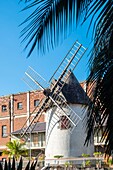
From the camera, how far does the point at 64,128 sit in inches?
1837

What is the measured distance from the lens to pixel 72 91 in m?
48.2

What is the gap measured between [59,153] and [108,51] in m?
41.0

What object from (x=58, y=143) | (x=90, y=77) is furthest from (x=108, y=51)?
(x=58, y=143)

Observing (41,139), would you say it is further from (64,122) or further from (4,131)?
(64,122)

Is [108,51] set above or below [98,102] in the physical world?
above

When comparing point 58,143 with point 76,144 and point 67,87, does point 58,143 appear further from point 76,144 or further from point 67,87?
point 67,87

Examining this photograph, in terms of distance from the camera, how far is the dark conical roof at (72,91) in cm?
4659

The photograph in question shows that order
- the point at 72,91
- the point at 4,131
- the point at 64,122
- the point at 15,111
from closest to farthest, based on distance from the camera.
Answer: the point at 64,122 < the point at 72,91 < the point at 4,131 < the point at 15,111

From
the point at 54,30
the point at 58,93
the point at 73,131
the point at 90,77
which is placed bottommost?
the point at 90,77

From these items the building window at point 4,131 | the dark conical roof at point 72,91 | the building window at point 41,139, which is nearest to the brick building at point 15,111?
the building window at point 4,131

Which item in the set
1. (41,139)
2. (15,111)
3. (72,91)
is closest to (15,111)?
(15,111)

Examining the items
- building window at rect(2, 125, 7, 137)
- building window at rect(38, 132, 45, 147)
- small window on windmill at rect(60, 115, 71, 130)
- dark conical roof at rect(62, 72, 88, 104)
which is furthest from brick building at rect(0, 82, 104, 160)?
small window on windmill at rect(60, 115, 71, 130)

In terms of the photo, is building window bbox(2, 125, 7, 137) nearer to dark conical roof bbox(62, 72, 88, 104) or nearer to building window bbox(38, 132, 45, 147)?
building window bbox(38, 132, 45, 147)

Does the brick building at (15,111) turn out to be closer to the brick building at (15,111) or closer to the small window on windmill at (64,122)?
the brick building at (15,111)
